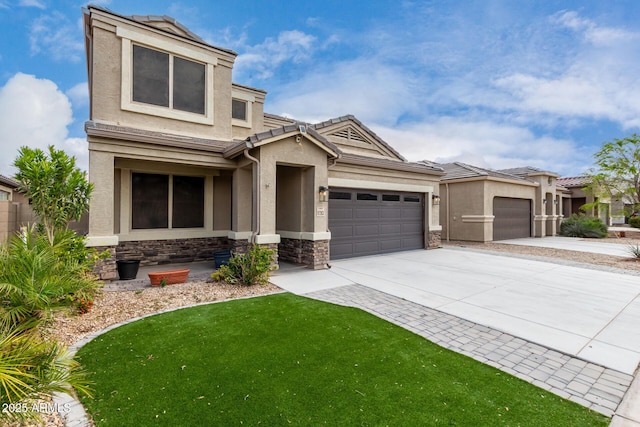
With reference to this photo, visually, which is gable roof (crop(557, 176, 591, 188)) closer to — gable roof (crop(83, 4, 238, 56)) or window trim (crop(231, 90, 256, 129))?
window trim (crop(231, 90, 256, 129))

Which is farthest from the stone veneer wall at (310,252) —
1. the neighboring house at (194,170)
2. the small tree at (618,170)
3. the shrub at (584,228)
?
the small tree at (618,170)

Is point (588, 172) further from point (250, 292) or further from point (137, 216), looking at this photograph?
point (137, 216)

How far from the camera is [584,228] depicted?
821 inches

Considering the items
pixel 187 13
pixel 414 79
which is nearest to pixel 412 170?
pixel 414 79

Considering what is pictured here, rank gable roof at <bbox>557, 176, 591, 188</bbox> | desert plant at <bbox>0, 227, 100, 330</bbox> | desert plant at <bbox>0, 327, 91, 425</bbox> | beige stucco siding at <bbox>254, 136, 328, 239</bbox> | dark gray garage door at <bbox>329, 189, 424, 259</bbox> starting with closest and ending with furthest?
desert plant at <bbox>0, 327, 91, 425</bbox>
desert plant at <bbox>0, 227, 100, 330</bbox>
beige stucco siding at <bbox>254, 136, 328, 239</bbox>
dark gray garage door at <bbox>329, 189, 424, 259</bbox>
gable roof at <bbox>557, 176, 591, 188</bbox>

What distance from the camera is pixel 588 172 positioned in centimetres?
2461

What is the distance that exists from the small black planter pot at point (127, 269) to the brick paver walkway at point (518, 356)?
5.87 metres

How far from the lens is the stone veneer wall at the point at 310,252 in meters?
9.52

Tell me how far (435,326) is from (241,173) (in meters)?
7.06

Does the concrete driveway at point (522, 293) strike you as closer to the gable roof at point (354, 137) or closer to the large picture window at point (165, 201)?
the large picture window at point (165, 201)

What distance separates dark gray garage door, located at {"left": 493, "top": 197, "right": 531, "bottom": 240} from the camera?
1803 centimetres

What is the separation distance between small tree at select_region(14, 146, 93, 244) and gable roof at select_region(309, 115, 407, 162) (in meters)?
10.1

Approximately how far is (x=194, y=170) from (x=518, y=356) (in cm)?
1034

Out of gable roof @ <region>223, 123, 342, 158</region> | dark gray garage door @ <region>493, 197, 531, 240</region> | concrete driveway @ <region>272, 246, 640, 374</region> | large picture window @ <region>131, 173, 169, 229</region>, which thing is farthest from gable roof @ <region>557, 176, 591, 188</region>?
large picture window @ <region>131, 173, 169, 229</region>
